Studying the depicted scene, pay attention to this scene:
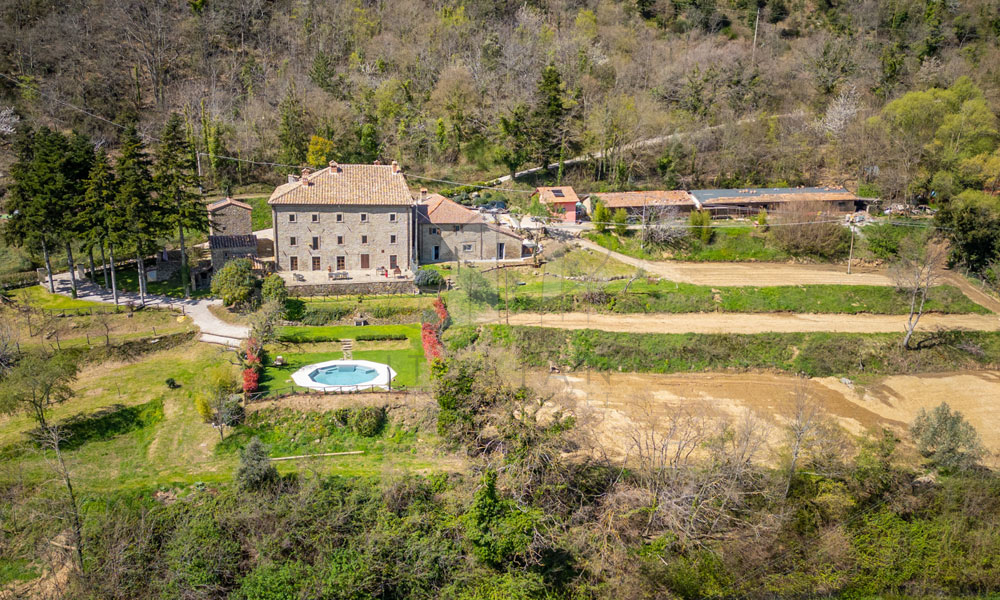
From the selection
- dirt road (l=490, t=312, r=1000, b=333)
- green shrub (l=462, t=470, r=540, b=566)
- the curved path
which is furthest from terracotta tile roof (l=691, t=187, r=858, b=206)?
green shrub (l=462, t=470, r=540, b=566)

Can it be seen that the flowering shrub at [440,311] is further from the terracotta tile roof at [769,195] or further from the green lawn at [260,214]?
the terracotta tile roof at [769,195]

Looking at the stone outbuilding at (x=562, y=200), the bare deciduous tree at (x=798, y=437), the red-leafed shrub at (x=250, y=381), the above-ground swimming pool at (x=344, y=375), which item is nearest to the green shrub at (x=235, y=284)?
the above-ground swimming pool at (x=344, y=375)

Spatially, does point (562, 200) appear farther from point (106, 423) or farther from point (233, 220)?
point (106, 423)

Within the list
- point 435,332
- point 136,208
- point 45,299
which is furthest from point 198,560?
point 45,299

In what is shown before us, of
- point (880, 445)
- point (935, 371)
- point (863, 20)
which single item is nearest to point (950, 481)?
point (880, 445)

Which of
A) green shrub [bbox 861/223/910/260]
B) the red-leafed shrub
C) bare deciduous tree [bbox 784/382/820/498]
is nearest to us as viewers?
bare deciduous tree [bbox 784/382/820/498]

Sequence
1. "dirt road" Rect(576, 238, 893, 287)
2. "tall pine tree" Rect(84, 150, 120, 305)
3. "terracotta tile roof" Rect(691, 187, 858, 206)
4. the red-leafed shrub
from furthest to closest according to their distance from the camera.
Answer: "terracotta tile roof" Rect(691, 187, 858, 206) → "dirt road" Rect(576, 238, 893, 287) → "tall pine tree" Rect(84, 150, 120, 305) → the red-leafed shrub

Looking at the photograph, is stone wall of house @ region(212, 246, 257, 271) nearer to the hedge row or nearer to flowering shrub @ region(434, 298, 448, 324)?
flowering shrub @ region(434, 298, 448, 324)

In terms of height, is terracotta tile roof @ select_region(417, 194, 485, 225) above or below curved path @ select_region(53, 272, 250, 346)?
above
